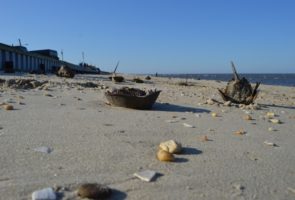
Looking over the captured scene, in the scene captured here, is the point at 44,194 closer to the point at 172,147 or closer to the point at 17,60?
the point at 172,147

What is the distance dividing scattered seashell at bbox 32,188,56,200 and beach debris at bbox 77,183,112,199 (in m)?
0.17

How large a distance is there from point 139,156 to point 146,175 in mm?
639

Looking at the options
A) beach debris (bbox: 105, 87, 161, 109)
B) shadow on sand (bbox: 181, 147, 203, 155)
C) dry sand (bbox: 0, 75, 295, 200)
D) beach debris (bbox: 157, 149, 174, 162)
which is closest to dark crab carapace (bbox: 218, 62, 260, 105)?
beach debris (bbox: 105, 87, 161, 109)

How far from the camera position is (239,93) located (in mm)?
10383

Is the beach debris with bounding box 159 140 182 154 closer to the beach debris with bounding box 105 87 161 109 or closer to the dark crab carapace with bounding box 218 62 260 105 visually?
the beach debris with bounding box 105 87 161 109

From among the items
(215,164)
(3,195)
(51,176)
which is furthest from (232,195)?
(3,195)

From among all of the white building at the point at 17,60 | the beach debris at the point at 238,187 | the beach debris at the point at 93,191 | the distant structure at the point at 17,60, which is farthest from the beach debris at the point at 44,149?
the white building at the point at 17,60

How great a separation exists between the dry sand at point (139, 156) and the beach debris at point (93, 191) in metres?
0.08

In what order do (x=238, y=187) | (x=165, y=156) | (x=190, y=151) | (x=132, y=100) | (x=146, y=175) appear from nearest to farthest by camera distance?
(x=238, y=187) → (x=146, y=175) → (x=165, y=156) → (x=190, y=151) → (x=132, y=100)

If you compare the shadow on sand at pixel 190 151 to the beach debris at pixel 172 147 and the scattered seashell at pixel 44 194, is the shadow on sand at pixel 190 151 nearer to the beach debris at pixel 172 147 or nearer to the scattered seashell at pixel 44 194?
the beach debris at pixel 172 147

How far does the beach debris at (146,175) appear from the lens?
2.92m

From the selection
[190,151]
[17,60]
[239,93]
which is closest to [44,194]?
[190,151]

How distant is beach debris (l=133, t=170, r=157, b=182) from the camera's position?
2920mm

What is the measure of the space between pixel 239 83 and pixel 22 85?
19.9ft
